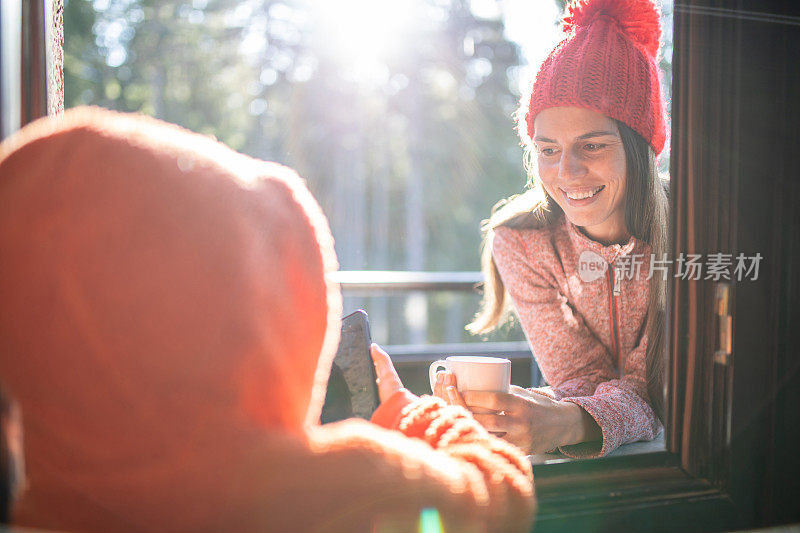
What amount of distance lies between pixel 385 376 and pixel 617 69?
35.9 inches

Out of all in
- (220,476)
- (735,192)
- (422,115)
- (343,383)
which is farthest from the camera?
(422,115)

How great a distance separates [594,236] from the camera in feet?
4.79

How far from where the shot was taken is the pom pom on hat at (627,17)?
128cm

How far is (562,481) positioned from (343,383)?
36 cm

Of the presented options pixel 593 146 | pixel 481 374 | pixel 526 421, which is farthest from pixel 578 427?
pixel 593 146

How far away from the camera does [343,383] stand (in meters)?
0.94

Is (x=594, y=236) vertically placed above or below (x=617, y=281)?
above

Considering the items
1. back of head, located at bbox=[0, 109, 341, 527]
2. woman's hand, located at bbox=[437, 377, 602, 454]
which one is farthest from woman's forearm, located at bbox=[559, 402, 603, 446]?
back of head, located at bbox=[0, 109, 341, 527]

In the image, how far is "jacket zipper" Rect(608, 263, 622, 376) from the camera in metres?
1.40

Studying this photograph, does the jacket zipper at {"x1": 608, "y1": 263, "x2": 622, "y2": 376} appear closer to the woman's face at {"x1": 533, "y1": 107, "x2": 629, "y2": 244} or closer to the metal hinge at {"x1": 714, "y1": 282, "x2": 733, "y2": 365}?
the woman's face at {"x1": 533, "y1": 107, "x2": 629, "y2": 244}

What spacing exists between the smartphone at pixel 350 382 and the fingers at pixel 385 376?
2 cm

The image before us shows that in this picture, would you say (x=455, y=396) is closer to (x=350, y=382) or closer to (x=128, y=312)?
(x=350, y=382)

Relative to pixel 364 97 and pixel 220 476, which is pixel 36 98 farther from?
pixel 364 97

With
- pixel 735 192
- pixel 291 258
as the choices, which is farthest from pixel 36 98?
pixel 735 192
